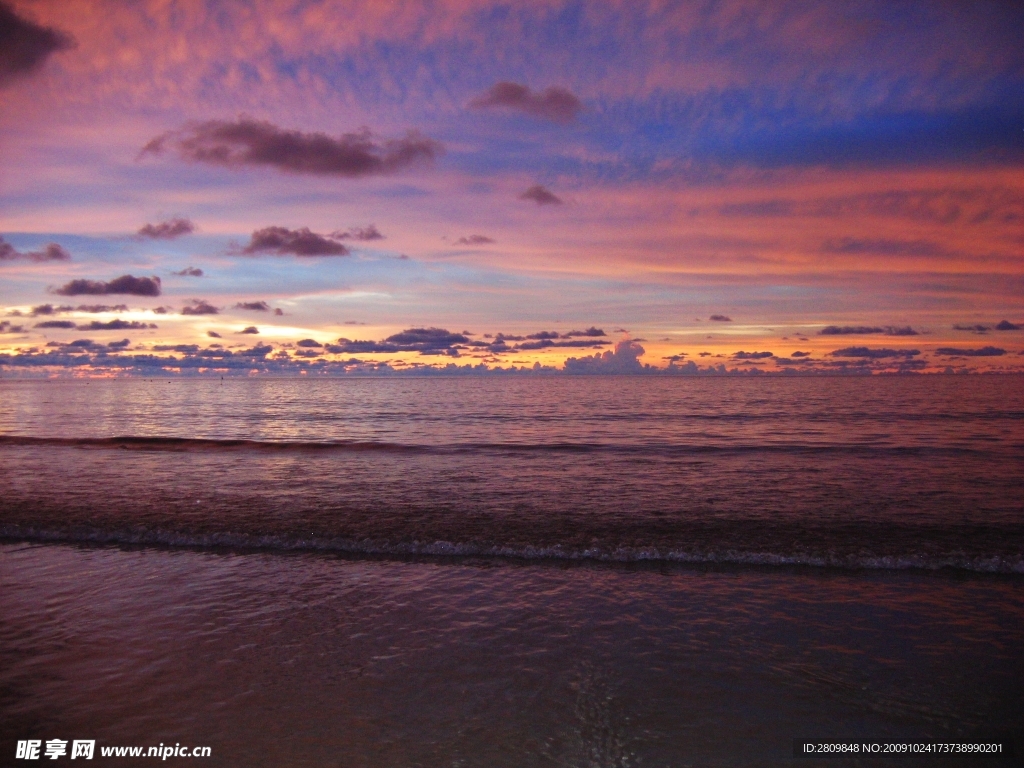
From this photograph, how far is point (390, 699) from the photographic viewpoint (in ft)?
23.5

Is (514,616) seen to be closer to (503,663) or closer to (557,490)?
(503,663)

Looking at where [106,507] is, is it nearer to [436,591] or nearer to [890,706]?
[436,591]


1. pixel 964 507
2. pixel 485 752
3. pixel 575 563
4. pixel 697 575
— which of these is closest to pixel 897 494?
pixel 964 507

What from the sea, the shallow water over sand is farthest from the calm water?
the shallow water over sand

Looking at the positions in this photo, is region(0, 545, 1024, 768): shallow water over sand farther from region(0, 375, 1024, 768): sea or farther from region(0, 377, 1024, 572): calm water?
region(0, 377, 1024, 572): calm water

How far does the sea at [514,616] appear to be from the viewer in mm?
6578

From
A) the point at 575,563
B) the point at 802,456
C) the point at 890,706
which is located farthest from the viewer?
the point at 802,456

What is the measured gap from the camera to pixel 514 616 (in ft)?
32.1

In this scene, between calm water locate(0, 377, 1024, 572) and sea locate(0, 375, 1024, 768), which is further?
calm water locate(0, 377, 1024, 572)

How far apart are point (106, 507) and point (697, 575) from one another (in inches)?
704

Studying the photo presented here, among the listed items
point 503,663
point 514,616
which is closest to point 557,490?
point 514,616

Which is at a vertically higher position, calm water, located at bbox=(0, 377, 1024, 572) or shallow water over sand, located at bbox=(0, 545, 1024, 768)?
shallow water over sand, located at bbox=(0, 545, 1024, 768)

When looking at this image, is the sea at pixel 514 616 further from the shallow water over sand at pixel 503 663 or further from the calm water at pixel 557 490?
the calm water at pixel 557 490

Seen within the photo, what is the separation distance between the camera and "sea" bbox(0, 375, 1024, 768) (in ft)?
21.6
